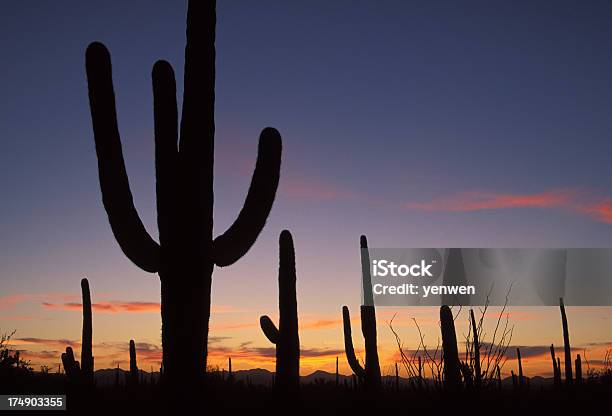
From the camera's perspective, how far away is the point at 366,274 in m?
18.0

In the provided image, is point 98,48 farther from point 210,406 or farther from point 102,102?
point 210,406

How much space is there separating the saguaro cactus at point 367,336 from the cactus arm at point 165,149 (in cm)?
863

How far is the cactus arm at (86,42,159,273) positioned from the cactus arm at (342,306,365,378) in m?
11.6

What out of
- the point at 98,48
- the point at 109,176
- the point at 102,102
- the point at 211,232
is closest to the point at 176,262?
the point at 211,232

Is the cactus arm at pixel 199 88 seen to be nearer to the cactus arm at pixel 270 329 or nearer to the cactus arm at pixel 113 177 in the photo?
the cactus arm at pixel 113 177

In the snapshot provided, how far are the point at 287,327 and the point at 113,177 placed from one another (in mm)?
5167

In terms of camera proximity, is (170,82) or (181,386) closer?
(181,386)

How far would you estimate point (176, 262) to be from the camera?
7.97m

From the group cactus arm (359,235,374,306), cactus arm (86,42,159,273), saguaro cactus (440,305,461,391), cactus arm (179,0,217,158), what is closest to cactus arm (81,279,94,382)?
cactus arm (359,235,374,306)

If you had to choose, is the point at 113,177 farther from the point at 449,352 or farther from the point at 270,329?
the point at 270,329

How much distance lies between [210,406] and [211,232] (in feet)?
6.36

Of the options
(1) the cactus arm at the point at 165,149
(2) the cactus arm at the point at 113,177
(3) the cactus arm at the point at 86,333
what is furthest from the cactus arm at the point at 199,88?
(3) the cactus arm at the point at 86,333

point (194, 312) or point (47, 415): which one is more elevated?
point (194, 312)

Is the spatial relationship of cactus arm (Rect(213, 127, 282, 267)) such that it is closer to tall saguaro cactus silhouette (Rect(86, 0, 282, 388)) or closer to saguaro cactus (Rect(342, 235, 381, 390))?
tall saguaro cactus silhouette (Rect(86, 0, 282, 388))
